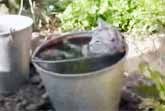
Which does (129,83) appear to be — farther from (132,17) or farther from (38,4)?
(38,4)

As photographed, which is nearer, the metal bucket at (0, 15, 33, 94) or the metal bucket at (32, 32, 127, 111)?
the metal bucket at (32, 32, 127, 111)

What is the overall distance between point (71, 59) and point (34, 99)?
2.32 ft

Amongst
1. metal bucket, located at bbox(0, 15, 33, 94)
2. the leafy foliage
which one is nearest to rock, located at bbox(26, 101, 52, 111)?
metal bucket, located at bbox(0, 15, 33, 94)

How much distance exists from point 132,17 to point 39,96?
1.19 metres

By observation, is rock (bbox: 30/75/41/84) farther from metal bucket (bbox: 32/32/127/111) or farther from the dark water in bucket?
metal bucket (bbox: 32/32/127/111)

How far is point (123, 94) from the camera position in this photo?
8.61ft

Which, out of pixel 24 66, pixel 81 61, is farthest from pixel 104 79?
pixel 24 66

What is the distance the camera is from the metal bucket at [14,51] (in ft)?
8.75

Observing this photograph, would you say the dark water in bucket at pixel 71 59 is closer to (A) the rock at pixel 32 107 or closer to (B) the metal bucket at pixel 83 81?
(B) the metal bucket at pixel 83 81

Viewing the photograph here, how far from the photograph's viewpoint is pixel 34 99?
2754mm

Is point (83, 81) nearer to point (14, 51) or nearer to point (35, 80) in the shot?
point (14, 51)

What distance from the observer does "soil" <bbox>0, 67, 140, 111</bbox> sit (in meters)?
2.60

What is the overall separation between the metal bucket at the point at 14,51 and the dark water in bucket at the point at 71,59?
32 cm

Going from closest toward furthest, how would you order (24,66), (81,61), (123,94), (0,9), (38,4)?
(81,61) → (123,94) → (24,66) → (0,9) → (38,4)
